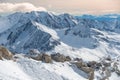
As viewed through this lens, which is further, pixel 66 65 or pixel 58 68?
pixel 66 65

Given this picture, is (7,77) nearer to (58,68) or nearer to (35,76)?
(35,76)

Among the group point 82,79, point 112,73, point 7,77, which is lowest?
point 112,73

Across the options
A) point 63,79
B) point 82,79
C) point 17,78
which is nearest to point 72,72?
point 82,79

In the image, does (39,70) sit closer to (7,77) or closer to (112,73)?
(7,77)

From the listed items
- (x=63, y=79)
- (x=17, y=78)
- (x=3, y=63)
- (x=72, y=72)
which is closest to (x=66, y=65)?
(x=72, y=72)

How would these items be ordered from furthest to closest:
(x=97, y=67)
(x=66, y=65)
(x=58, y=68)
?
(x=97, y=67)
(x=66, y=65)
(x=58, y=68)

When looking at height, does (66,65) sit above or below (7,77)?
below

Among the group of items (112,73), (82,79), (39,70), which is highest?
(39,70)

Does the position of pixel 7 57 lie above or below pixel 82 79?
above

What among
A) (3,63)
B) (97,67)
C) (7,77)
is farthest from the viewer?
(97,67)
